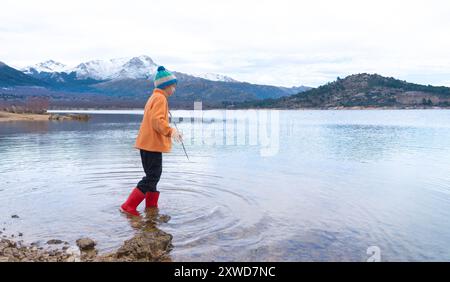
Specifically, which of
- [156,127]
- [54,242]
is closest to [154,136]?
[156,127]

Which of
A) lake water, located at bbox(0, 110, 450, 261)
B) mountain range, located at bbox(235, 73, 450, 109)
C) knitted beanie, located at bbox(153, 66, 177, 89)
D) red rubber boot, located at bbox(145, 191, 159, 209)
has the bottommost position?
lake water, located at bbox(0, 110, 450, 261)

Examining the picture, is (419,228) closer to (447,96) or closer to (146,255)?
(146,255)

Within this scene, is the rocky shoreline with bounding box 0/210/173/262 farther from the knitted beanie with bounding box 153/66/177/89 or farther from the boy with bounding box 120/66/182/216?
the knitted beanie with bounding box 153/66/177/89

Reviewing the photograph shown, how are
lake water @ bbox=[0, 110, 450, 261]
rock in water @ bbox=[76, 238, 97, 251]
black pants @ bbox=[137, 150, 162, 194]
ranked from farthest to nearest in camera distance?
black pants @ bbox=[137, 150, 162, 194]
lake water @ bbox=[0, 110, 450, 261]
rock in water @ bbox=[76, 238, 97, 251]

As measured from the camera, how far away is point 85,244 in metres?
5.77

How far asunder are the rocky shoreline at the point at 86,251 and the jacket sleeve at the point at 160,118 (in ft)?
6.07

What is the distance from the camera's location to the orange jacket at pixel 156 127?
23.1 ft

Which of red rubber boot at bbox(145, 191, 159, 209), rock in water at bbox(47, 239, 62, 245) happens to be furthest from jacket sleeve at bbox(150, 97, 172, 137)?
rock in water at bbox(47, 239, 62, 245)

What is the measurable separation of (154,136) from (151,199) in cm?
133

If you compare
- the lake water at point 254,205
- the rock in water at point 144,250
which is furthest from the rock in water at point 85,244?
the rock in water at point 144,250

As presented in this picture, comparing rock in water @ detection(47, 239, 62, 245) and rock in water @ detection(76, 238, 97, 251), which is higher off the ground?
rock in water @ detection(76, 238, 97, 251)

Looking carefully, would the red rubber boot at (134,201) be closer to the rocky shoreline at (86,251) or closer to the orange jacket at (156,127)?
the orange jacket at (156,127)

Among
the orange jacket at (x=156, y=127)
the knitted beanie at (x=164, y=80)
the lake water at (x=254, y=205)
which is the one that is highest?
the knitted beanie at (x=164, y=80)

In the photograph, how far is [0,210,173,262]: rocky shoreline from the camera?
5.29m
